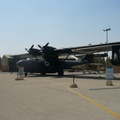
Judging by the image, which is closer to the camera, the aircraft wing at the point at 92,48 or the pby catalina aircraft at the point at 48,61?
the aircraft wing at the point at 92,48

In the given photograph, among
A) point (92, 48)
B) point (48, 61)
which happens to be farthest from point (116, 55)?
point (48, 61)

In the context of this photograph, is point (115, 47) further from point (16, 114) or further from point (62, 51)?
point (16, 114)

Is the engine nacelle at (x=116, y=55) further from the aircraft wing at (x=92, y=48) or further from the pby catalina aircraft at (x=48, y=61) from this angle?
the pby catalina aircraft at (x=48, y=61)

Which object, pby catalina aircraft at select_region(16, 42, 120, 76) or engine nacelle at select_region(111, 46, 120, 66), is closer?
engine nacelle at select_region(111, 46, 120, 66)

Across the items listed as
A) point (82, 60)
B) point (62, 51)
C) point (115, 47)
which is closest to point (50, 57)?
point (62, 51)

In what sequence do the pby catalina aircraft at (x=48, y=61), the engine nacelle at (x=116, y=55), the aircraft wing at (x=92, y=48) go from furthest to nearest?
1. the pby catalina aircraft at (x=48, y=61)
2. the aircraft wing at (x=92, y=48)
3. the engine nacelle at (x=116, y=55)

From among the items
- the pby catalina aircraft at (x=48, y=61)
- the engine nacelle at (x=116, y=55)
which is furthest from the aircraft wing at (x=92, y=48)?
the engine nacelle at (x=116, y=55)

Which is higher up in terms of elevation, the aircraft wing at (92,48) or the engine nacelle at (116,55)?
the aircraft wing at (92,48)

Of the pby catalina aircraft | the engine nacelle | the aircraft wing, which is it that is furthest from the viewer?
the pby catalina aircraft

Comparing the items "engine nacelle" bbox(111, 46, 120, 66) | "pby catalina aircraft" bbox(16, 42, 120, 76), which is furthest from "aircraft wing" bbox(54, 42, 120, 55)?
"engine nacelle" bbox(111, 46, 120, 66)

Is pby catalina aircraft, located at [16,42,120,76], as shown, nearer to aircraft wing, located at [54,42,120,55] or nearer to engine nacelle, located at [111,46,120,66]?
aircraft wing, located at [54,42,120,55]

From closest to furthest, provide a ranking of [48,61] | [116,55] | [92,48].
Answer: [116,55] → [92,48] → [48,61]

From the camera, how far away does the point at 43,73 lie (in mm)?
40344

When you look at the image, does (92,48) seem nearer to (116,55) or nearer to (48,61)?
(116,55)
